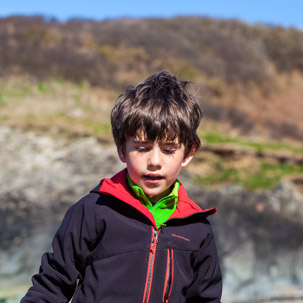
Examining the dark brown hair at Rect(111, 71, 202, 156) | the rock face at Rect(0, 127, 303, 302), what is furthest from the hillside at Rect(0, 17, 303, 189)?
the dark brown hair at Rect(111, 71, 202, 156)

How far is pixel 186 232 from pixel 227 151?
921 centimetres

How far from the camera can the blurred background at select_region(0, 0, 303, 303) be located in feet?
21.1

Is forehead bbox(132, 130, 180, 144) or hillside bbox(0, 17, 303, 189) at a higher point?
hillside bbox(0, 17, 303, 189)

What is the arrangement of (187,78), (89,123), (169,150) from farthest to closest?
(187,78) < (89,123) < (169,150)

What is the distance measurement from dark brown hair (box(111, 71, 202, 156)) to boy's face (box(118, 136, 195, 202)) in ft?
0.09

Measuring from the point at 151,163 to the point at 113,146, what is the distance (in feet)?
29.1

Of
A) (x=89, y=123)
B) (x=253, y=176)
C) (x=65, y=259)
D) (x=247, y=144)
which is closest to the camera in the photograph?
(x=65, y=259)

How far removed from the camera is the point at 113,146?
10422 millimetres

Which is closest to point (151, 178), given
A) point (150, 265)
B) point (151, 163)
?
point (151, 163)

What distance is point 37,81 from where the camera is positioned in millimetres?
14320

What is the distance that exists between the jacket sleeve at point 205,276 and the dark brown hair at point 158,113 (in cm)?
35

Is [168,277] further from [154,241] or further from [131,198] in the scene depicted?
[131,198]

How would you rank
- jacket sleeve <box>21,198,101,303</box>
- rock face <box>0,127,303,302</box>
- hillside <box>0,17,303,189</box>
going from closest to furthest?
jacket sleeve <box>21,198,101,303</box> < rock face <box>0,127,303,302</box> < hillside <box>0,17,303,189</box>

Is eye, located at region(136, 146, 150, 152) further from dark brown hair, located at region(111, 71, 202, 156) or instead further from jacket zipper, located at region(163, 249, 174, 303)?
jacket zipper, located at region(163, 249, 174, 303)
